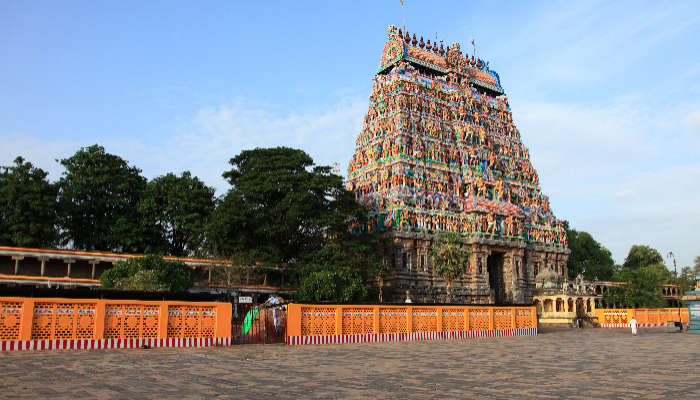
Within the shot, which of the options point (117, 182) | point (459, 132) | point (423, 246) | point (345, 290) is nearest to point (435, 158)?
point (459, 132)

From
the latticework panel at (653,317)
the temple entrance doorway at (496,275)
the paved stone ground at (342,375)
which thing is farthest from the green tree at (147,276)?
the temple entrance doorway at (496,275)

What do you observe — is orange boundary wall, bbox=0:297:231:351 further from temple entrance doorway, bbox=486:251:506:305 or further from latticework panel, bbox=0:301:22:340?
temple entrance doorway, bbox=486:251:506:305

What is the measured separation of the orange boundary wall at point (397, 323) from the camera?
2419 centimetres

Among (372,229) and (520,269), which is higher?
(372,229)

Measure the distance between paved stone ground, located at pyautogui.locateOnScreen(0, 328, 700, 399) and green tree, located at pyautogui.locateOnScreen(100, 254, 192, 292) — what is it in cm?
2019

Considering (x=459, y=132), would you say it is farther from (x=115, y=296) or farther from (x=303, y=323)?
(x=115, y=296)

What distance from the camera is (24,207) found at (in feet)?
162

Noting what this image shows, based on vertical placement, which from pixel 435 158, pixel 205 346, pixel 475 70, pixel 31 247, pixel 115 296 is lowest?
pixel 205 346

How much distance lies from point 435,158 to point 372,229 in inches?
457

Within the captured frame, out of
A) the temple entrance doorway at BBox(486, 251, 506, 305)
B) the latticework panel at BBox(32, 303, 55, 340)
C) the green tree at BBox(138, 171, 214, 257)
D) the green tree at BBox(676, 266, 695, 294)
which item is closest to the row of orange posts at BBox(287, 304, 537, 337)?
the latticework panel at BBox(32, 303, 55, 340)

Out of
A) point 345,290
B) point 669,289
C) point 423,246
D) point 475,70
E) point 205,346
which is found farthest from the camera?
point 669,289

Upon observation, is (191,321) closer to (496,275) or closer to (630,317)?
(630,317)

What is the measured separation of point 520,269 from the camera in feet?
219

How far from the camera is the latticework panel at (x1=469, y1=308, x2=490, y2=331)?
30.8 metres
